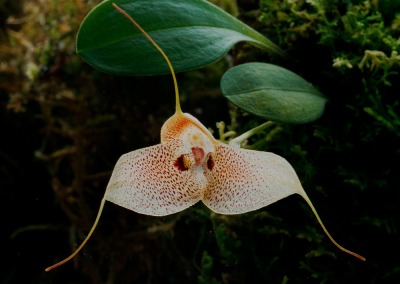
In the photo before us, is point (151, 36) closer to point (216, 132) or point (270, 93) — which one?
point (270, 93)

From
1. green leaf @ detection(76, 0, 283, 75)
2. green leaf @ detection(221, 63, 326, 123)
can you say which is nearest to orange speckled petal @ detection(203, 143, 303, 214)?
green leaf @ detection(221, 63, 326, 123)

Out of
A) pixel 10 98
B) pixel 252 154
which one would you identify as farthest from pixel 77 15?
pixel 252 154

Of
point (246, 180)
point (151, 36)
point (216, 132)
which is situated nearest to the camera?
point (246, 180)

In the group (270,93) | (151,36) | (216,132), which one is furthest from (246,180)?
(216,132)

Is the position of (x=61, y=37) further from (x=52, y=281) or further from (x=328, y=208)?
(x=328, y=208)

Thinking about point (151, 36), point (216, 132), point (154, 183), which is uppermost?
point (151, 36)

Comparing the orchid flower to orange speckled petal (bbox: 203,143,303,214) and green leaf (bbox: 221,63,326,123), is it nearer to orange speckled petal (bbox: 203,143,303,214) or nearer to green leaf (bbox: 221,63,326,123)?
orange speckled petal (bbox: 203,143,303,214)
